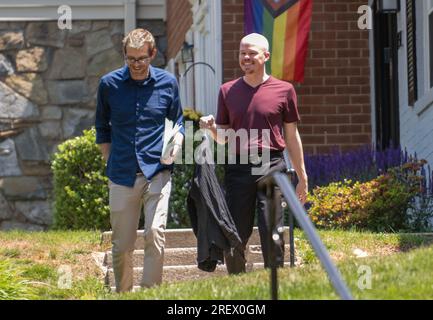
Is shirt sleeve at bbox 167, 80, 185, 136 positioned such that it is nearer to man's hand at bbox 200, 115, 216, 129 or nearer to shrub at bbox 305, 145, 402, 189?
man's hand at bbox 200, 115, 216, 129

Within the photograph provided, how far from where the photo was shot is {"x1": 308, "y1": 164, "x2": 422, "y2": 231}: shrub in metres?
11.9

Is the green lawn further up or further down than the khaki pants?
further down

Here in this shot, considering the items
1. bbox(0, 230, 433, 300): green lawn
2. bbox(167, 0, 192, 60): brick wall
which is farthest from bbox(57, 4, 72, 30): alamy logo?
bbox(0, 230, 433, 300): green lawn

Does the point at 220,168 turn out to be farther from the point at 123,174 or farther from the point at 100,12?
the point at 100,12

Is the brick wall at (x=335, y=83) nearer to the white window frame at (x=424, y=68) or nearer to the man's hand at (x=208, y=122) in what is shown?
the white window frame at (x=424, y=68)

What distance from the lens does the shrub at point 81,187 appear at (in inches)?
539

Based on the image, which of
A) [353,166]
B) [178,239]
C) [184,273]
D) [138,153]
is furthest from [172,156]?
[353,166]

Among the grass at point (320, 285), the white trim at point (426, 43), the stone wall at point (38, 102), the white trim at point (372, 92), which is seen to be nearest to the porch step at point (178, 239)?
the white trim at point (426, 43)

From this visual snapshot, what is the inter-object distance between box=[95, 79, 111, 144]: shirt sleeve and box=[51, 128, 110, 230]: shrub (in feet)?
15.7

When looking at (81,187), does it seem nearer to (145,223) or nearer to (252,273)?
(145,223)

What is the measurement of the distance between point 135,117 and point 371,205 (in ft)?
13.0

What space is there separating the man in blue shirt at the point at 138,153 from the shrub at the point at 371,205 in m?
3.62
